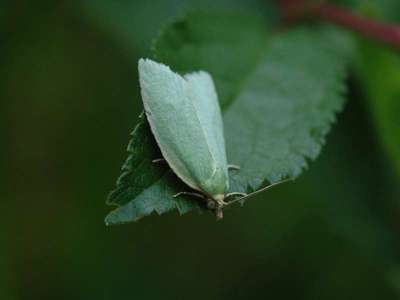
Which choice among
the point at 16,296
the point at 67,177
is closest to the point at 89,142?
the point at 67,177

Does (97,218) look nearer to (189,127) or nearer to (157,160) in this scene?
(189,127)

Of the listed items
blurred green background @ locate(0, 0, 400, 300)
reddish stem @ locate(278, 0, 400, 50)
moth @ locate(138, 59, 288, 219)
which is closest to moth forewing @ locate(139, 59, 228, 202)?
moth @ locate(138, 59, 288, 219)

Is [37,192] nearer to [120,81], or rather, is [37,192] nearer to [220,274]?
[120,81]

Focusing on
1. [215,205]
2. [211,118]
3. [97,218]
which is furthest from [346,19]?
[97,218]

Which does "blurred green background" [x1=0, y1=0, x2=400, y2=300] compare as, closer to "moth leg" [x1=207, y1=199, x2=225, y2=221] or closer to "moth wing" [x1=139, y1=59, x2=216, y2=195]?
"moth wing" [x1=139, y1=59, x2=216, y2=195]

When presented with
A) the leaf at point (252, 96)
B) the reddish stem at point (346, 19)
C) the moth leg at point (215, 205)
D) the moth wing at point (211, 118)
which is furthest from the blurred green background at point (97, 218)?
the moth leg at point (215, 205)

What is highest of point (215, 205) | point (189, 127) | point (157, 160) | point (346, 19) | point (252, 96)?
point (346, 19)

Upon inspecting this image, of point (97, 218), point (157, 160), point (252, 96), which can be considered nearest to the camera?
point (157, 160)
